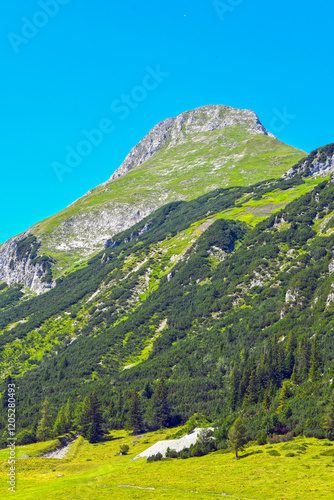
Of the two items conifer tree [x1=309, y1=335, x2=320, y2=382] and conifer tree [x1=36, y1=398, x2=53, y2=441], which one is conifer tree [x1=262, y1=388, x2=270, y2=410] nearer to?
Answer: conifer tree [x1=309, y1=335, x2=320, y2=382]

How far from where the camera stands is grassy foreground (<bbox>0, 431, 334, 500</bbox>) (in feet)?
173

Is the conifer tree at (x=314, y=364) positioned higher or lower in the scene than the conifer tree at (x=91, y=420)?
higher

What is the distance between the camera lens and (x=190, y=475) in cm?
6406

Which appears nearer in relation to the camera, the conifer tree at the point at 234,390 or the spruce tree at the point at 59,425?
the conifer tree at the point at 234,390

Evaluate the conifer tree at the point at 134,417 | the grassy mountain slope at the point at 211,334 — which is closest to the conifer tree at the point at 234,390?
the grassy mountain slope at the point at 211,334

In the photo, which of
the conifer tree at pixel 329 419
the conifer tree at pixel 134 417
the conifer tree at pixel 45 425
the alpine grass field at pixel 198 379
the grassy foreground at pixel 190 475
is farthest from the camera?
the conifer tree at pixel 134 417

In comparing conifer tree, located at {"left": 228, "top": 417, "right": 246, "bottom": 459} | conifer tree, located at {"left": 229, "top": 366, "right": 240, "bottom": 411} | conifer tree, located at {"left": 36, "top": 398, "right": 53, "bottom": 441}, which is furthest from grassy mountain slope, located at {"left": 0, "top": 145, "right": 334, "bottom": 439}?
conifer tree, located at {"left": 228, "top": 417, "right": 246, "bottom": 459}

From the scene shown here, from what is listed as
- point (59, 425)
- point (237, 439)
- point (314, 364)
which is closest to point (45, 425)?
point (59, 425)

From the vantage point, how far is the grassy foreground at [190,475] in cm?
5262

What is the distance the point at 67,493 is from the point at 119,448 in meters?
37.6

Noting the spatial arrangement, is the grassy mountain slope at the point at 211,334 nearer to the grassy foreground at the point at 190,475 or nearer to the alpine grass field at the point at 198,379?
the alpine grass field at the point at 198,379

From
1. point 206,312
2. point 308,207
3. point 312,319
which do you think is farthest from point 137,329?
point 308,207

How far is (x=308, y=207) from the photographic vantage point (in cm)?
19238

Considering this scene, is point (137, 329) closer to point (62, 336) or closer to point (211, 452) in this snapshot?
point (62, 336)
